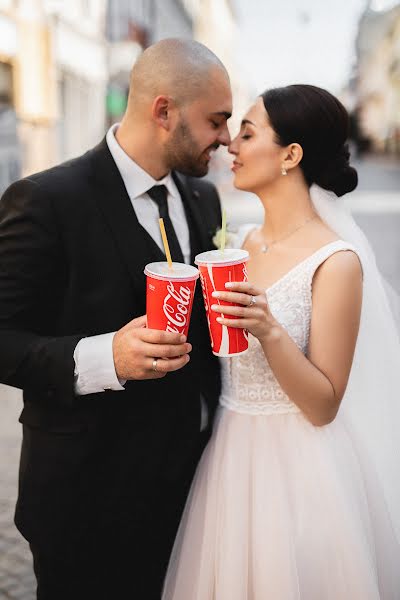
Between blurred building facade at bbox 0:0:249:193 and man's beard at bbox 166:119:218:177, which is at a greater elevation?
blurred building facade at bbox 0:0:249:193

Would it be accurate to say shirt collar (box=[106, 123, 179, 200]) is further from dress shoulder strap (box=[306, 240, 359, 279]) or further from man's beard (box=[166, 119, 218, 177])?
dress shoulder strap (box=[306, 240, 359, 279])

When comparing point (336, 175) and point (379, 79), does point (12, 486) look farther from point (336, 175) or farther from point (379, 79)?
point (379, 79)

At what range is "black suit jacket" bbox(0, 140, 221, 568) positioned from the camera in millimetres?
2029

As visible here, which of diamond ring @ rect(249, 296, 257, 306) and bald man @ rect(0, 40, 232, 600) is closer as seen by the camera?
diamond ring @ rect(249, 296, 257, 306)

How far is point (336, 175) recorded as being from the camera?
8.23 feet

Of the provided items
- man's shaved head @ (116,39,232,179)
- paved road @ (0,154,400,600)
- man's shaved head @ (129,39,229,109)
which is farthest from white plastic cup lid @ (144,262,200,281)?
paved road @ (0,154,400,600)

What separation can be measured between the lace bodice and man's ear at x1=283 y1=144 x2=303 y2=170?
39cm

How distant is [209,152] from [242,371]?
3.18 feet

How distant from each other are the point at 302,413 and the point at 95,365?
0.87m

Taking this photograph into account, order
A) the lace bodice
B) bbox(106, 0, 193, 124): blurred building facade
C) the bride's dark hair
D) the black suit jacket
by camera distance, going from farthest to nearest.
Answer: bbox(106, 0, 193, 124): blurred building facade
the bride's dark hair
the lace bodice
the black suit jacket

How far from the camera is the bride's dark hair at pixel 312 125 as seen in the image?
2.38 metres

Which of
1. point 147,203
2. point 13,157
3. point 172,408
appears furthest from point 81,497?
point 13,157

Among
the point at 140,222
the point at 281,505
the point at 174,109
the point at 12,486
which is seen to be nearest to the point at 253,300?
the point at 140,222

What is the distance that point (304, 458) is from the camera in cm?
229
